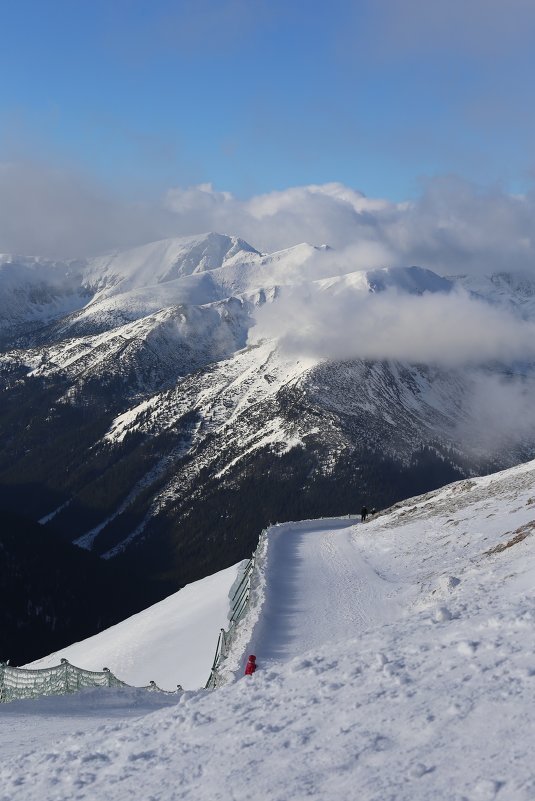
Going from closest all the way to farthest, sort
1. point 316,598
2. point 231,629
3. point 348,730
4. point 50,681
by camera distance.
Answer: point 348,730 → point 50,681 → point 231,629 → point 316,598

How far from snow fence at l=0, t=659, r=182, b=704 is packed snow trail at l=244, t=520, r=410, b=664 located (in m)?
5.27

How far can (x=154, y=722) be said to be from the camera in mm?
13734

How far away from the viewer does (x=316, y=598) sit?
110ft

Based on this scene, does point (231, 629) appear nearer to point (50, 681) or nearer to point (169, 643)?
point (50, 681)

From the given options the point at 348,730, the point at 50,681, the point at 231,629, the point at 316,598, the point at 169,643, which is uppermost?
the point at 348,730

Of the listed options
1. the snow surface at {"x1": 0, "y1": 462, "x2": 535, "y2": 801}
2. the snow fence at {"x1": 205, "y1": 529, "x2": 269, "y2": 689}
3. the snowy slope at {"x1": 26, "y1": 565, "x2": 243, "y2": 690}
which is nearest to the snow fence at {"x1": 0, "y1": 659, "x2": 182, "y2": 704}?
the snow fence at {"x1": 205, "y1": 529, "x2": 269, "y2": 689}

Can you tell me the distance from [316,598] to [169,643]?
8.80 meters

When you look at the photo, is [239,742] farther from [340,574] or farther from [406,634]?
[340,574]

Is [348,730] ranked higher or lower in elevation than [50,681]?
higher

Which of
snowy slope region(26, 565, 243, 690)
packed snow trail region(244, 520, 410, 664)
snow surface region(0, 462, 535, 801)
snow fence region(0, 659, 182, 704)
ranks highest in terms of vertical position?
snow surface region(0, 462, 535, 801)

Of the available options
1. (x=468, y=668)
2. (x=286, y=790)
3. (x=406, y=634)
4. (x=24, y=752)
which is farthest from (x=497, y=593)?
(x=24, y=752)

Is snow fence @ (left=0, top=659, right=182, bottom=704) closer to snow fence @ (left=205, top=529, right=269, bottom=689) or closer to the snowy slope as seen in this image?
snow fence @ (left=205, top=529, right=269, bottom=689)

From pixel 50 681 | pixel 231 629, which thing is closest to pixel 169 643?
pixel 231 629

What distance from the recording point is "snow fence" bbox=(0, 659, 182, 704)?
915 inches
